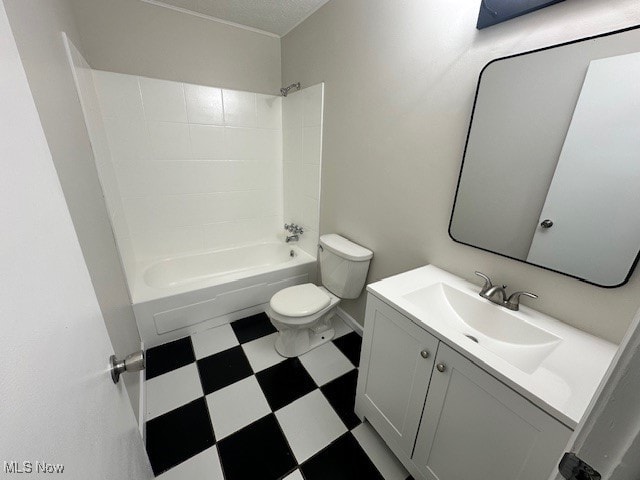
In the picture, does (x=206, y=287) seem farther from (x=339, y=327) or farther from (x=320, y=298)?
(x=339, y=327)

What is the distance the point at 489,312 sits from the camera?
1059 mm

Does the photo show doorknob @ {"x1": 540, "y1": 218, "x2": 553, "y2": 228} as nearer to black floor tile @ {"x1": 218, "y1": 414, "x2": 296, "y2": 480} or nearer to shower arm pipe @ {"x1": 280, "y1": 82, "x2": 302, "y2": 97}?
black floor tile @ {"x1": 218, "y1": 414, "x2": 296, "y2": 480}

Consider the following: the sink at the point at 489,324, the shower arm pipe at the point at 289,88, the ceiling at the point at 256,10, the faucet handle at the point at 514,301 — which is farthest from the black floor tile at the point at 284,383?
the ceiling at the point at 256,10

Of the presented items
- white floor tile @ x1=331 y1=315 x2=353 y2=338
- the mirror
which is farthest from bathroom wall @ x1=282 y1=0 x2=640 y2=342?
white floor tile @ x1=331 y1=315 x2=353 y2=338

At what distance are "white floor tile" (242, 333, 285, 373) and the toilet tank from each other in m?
0.58

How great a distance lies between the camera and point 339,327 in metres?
2.06

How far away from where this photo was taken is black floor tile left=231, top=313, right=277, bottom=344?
193 centimetres

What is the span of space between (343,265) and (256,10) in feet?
6.27

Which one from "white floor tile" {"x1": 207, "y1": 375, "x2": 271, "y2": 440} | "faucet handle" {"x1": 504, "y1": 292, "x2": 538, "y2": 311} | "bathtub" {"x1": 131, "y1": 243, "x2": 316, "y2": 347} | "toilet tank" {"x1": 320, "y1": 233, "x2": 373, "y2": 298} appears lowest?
"white floor tile" {"x1": 207, "y1": 375, "x2": 271, "y2": 440}

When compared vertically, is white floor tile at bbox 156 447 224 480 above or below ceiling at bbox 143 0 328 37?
below

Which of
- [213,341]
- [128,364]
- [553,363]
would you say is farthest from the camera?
[213,341]

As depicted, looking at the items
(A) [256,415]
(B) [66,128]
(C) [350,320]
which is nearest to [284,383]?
(A) [256,415]

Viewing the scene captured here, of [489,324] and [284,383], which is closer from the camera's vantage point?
[489,324]

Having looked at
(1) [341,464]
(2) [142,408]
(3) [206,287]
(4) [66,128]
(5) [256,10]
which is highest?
(5) [256,10]
